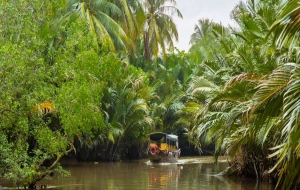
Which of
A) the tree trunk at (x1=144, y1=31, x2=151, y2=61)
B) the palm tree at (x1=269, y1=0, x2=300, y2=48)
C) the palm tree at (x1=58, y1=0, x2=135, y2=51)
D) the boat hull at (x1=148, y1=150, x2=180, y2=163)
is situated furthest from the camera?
the tree trunk at (x1=144, y1=31, x2=151, y2=61)

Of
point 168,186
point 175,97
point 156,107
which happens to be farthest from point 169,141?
point 168,186

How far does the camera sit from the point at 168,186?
755 inches

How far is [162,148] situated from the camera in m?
36.5

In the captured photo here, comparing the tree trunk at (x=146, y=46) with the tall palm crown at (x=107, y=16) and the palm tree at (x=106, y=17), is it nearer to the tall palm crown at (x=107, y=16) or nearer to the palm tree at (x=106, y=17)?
the palm tree at (x=106, y=17)

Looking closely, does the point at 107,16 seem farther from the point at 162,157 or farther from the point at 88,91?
the point at 88,91

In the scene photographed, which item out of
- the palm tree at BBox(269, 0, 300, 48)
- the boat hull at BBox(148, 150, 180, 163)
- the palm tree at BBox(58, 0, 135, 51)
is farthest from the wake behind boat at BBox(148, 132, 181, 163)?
the palm tree at BBox(269, 0, 300, 48)

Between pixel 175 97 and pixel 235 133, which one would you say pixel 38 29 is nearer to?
pixel 235 133

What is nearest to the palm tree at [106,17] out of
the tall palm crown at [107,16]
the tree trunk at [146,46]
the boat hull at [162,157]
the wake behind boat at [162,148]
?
the tall palm crown at [107,16]

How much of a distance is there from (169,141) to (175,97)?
226 inches

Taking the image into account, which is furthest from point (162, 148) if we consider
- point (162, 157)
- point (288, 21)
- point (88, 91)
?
point (288, 21)

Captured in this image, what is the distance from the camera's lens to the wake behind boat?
3447 centimetres

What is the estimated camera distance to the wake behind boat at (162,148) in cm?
3447

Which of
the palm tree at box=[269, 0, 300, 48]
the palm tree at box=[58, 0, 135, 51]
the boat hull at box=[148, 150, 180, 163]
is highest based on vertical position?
the palm tree at box=[58, 0, 135, 51]

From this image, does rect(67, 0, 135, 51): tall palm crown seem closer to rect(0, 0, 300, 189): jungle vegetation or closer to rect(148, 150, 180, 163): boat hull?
rect(0, 0, 300, 189): jungle vegetation
